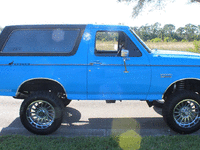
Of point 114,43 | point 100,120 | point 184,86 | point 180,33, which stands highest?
point 180,33

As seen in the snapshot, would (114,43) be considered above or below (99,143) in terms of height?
above

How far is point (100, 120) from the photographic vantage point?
16.1 ft

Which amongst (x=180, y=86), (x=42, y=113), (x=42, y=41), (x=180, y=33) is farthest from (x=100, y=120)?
(x=180, y=33)

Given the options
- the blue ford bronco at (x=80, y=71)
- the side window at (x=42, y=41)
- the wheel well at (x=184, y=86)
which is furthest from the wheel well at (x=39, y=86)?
the wheel well at (x=184, y=86)

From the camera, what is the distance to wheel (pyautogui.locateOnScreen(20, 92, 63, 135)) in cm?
393

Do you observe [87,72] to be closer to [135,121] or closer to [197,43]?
[135,121]

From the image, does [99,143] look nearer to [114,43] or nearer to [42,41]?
[42,41]

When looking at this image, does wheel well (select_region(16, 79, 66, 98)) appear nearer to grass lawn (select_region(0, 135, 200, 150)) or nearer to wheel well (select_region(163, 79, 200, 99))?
grass lawn (select_region(0, 135, 200, 150))

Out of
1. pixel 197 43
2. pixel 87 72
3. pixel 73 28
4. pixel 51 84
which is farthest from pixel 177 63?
pixel 197 43

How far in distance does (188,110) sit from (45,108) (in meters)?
2.90

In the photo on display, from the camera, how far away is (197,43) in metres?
13.4

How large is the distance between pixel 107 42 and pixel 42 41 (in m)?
1.47

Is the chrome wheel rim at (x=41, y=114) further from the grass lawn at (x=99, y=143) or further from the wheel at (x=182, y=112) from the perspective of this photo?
the wheel at (x=182, y=112)

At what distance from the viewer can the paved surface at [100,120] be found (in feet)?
13.9
